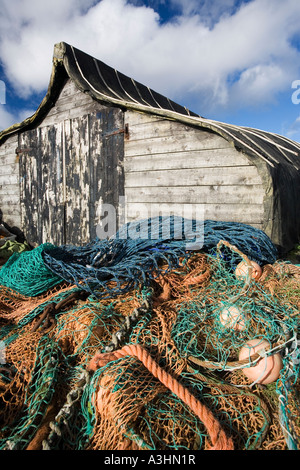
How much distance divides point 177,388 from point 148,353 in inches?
11.9

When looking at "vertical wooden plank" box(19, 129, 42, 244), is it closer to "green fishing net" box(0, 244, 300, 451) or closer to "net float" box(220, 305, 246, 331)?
"green fishing net" box(0, 244, 300, 451)

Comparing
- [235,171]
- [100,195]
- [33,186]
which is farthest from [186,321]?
[33,186]

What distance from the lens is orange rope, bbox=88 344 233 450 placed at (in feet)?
5.11

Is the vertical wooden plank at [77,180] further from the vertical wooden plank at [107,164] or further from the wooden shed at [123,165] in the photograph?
the vertical wooden plank at [107,164]

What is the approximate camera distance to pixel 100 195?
5633mm

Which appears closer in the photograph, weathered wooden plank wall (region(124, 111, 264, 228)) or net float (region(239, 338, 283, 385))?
net float (region(239, 338, 283, 385))

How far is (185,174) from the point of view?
4.55 m

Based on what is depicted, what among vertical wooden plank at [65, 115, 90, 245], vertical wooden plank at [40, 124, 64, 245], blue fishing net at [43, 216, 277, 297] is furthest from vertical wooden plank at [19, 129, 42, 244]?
blue fishing net at [43, 216, 277, 297]

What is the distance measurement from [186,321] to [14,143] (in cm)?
701

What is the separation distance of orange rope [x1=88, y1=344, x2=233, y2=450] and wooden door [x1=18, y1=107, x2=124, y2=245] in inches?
147

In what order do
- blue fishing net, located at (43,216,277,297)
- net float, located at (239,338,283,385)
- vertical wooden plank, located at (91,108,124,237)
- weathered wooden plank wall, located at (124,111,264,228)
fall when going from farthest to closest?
vertical wooden plank, located at (91,108,124,237) → weathered wooden plank wall, located at (124,111,264,228) → blue fishing net, located at (43,216,277,297) → net float, located at (239,338,283,385)

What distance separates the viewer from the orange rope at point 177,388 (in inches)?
61.4

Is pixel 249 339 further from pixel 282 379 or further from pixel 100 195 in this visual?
pixel 100 195

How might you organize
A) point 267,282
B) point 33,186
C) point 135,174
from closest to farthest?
point 267,282
point 135,174
point 33,186
